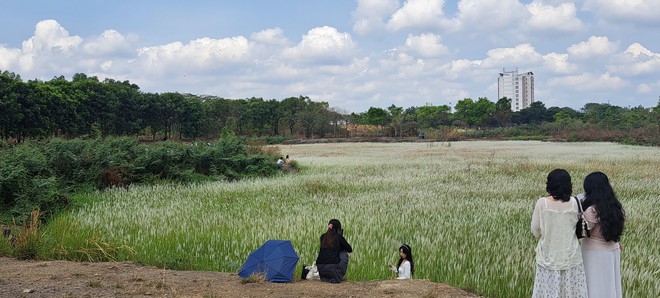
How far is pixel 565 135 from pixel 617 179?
161 ft

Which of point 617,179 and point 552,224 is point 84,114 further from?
point 552,224

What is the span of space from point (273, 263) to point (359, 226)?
11.8ft

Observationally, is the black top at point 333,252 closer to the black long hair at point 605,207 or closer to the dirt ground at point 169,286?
the dirt ground at point 169,286

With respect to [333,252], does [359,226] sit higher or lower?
lower

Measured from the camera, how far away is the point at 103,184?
56.4ft

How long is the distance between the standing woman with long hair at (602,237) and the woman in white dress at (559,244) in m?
0.10

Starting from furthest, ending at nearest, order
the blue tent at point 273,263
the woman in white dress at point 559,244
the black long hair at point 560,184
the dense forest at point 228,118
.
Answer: the dense forest at point 228,118 < the blue tent at point 273,263 < the woman in white dress at point 559,244 < the black long hair at point 560,184

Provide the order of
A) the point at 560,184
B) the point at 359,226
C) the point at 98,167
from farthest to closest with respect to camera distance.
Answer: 1. the point at 98,167
2. the point at 359,226
3. the point at 560,184

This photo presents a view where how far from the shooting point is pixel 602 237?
522cm

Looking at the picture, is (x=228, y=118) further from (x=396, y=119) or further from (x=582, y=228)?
(x=582, y=228)

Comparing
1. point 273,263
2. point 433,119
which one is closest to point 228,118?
point 433,119

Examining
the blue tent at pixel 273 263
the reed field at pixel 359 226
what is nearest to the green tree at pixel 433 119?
the reed field at pixel 359 226

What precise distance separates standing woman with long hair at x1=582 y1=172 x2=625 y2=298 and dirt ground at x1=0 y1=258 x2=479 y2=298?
1.45m

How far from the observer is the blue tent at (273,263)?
675cm
